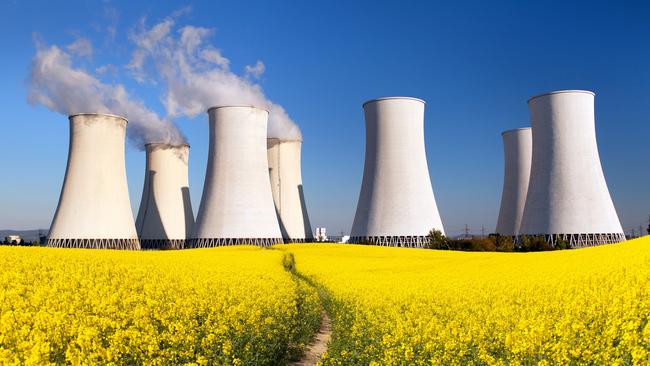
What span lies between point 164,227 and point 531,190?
27548mm

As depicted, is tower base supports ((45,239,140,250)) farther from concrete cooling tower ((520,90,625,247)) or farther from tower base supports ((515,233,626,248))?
tower base supports ((515,233,626,248))

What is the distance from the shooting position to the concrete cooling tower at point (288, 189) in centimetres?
4525

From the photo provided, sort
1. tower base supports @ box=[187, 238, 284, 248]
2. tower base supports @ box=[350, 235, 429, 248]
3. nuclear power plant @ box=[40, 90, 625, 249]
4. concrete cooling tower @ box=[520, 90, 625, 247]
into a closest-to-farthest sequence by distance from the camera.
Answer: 1. nuclear power plant @ box=[40, 90, 625, 249]
2. concrete cooling tower @ box=[520, 90, 625, 247]
3. tower base supports @ box=[350, 235, 429, 248]
4. tower base supports @ box=[187, 238, 284, 248]

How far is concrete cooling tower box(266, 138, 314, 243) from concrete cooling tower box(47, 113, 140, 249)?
15.6m

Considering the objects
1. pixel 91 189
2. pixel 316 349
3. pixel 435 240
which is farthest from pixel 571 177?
pixel 91 189

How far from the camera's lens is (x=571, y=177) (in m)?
31.3

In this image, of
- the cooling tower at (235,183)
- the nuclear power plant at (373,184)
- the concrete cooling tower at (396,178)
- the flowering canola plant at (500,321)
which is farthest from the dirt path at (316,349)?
the cooling tower at (235,183)

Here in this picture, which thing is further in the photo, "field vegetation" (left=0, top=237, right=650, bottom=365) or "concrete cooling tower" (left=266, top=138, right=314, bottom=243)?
"concrete cooling tower" (left=266, top=138, right=314, bottom=243)

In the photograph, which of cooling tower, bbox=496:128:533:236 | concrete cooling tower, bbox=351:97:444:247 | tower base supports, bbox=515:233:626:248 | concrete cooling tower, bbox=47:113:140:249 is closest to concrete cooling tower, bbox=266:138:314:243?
concrete cooling tower, bbox=351:97:444:247

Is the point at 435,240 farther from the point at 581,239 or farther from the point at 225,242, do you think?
the point at 225,242

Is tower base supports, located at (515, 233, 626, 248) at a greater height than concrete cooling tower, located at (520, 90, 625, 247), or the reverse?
concrete cooling tower, located at (520, 90, 625, 247)

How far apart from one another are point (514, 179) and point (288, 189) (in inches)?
719

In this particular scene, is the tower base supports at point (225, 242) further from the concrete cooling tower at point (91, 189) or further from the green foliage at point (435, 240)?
the green foliage at point (435, 240)

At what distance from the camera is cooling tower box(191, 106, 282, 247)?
3244 cm
